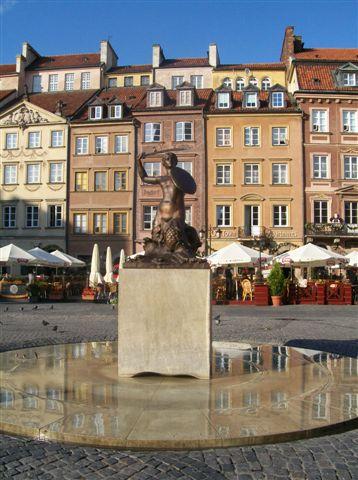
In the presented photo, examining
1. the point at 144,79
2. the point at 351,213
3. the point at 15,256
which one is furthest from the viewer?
the point at 144,79

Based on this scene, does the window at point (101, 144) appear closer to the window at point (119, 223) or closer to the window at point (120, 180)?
the window at point (120, 180)

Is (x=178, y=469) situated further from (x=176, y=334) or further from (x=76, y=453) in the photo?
(x=176, y=334)

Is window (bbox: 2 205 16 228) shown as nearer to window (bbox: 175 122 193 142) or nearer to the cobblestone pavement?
window (bbox: 175 122 193 142)

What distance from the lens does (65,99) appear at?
42844 millimetres

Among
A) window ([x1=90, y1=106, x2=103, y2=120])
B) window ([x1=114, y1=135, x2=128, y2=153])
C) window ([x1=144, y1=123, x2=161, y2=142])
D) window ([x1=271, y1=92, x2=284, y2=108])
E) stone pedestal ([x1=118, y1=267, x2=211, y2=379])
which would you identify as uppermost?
window ([x1=271, y1=92, x2=284, y2=108])

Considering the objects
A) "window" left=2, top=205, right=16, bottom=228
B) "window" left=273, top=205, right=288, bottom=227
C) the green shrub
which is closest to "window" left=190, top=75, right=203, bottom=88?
"window" left=273, top=205, right=288, bottom=227

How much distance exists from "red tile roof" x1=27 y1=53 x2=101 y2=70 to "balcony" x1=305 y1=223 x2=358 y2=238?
77.9ft

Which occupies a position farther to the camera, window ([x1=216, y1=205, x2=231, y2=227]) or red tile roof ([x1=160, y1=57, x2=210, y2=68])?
red tile roof ([x1=160, y1=57, x2=210, y2=68])

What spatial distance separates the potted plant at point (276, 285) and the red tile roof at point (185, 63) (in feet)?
89.1

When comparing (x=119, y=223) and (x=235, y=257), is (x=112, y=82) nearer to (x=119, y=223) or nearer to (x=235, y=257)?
(x=119, y=223)

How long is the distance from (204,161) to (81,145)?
9.27 meters

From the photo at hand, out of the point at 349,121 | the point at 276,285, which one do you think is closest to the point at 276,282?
→ the point at 276,285

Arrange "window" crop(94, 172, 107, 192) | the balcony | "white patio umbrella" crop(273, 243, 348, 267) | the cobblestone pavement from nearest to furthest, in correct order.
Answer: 1. the cobblestone pavement
2. "white patio umbrella" crop(273, 243, 348, 267)
3. the balcony
4. "window" crop(94, 172, 107, 192)

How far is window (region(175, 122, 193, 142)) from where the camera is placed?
1470 inches
